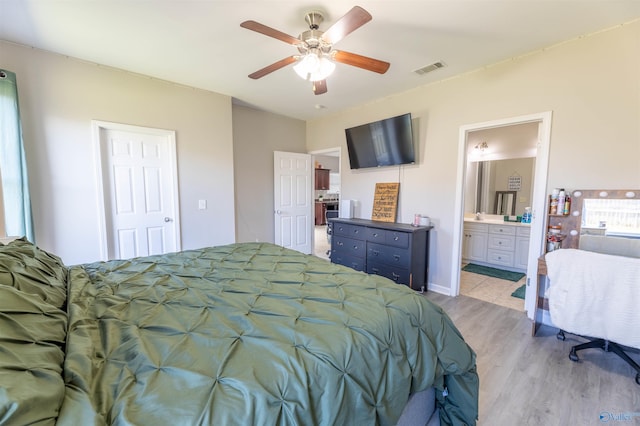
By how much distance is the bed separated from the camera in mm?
699

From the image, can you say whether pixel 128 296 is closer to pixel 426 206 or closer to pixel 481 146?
pixel 426 206

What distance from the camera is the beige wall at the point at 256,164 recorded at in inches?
170

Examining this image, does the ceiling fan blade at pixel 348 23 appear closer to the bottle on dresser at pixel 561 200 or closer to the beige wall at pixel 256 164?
the bottle on dresser at pixel 561 200

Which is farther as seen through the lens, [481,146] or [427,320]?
[481,146]

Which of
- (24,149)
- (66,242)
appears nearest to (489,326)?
(66,242)

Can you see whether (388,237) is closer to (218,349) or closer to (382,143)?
(382,143)

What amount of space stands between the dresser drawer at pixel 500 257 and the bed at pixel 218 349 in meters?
3.41

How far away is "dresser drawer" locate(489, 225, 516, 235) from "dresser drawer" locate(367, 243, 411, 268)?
202 centimetres

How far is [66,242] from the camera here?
2.76 meters

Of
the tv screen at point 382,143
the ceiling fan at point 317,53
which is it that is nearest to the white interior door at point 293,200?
the tv screen at point 382,143

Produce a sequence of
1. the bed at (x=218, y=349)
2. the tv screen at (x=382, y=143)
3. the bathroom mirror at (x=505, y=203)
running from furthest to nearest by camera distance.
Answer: the bathroom mirror at (x=505, y=203)
the tv screen at (x=382, y=143)
the bed at (x=218, y=349)

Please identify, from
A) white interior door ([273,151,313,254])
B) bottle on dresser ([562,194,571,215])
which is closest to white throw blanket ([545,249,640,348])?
bottle on dresser ([562,194,571,215])

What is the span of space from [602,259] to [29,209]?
15.1 feet

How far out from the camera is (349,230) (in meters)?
3.90
